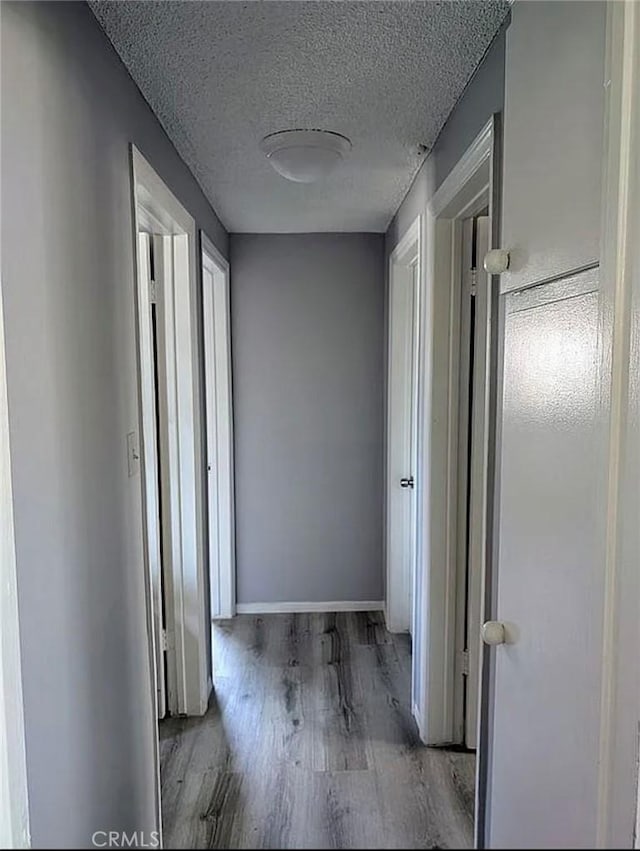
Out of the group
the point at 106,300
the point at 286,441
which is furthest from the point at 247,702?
the point at 106,300

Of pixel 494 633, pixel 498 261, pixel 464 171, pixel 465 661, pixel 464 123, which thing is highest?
pixel 464 123

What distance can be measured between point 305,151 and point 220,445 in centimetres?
192

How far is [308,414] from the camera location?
3600mm

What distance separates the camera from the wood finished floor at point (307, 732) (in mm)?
1900

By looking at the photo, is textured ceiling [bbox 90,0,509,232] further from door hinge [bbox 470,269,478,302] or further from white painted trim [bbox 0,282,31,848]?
white painted trim [bbox 0,282,31,848]

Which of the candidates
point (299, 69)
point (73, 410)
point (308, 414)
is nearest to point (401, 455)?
point (308, 414)

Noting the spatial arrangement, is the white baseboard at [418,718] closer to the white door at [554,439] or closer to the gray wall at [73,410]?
the gray wall at [73,410]

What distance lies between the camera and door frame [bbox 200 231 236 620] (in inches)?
134

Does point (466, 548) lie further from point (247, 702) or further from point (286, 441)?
point (286, 441)

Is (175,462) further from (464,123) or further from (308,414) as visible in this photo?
(464,123)

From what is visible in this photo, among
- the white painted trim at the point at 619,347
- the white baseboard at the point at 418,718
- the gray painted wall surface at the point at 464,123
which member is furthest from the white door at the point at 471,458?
the white painted trim at the point at 619,347

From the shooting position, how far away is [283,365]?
11.7ft

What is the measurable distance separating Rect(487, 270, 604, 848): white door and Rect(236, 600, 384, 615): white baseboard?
2632 millimetres

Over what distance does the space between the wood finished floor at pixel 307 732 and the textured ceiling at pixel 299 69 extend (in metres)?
1.47
